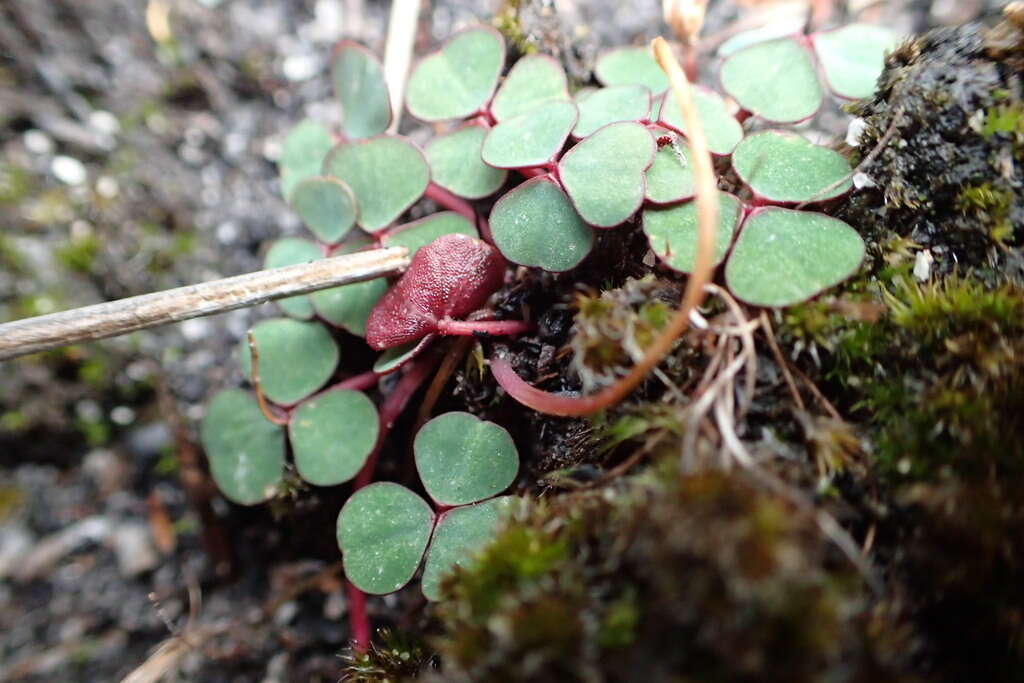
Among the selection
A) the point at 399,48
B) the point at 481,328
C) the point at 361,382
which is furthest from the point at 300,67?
the point at 481,328

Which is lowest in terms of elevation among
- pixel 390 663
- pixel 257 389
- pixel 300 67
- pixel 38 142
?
pixel 390 663

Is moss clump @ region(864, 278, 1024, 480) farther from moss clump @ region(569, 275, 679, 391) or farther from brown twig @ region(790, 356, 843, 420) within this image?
moss clump @ region(569, 275, 679, 391)

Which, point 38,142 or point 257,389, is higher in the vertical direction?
point 38,142

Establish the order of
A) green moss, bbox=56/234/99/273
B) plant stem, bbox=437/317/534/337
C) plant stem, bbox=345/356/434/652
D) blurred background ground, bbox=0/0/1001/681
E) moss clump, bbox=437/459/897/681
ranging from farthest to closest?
1. green moss, bbox=56/234/99/273
2. blurred background ground, bbox=0/0/1001/681
3. plant stem, bbox=345/356/434/652
4. plant stem, bbox=437/317/534/337
5. moss clump, bbox=437/459/897/681

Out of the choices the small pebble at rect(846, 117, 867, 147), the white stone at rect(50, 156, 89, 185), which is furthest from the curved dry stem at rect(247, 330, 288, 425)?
the small pebble at rect(846, 117, 867, 147)

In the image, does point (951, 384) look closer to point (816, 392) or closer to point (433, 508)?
point (816, 392)

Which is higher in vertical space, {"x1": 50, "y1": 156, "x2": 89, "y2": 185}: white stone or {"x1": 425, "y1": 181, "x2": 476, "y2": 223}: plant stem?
{"x1": 425, "y1": 181, "x2": 476, "y2": 223}: plant stem

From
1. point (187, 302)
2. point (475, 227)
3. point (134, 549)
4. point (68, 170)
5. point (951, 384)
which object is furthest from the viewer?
point (68, 170)
